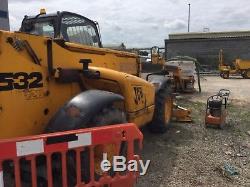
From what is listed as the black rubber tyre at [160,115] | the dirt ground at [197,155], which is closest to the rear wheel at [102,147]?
the dirt ground at [197,155]

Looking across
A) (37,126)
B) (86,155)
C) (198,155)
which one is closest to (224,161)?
(198,155)

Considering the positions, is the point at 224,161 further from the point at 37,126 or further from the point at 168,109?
the point at 37,126

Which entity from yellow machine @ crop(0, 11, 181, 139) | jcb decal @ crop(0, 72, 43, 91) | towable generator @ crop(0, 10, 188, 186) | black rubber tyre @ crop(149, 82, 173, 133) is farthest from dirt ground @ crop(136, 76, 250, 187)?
jcb decal @ crop(0, 72, 43, 91)

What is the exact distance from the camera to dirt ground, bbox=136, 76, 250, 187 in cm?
493

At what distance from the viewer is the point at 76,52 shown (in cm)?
472

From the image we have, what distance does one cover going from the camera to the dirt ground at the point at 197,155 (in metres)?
4.93

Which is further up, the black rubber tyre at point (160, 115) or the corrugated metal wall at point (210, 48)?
the corrugated metal wall at point (210, 48)

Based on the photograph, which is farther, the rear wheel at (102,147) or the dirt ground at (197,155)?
the dirt ground at (197,155)

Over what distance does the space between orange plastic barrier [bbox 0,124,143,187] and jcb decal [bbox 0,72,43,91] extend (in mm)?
665

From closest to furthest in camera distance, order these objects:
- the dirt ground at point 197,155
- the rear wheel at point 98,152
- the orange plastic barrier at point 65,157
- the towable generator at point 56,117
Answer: the orange plastic barrier at point 65,157 → the towable generator at point 56,117 → the rear wheel at point 98,152 → the dirt ground at point 197,155

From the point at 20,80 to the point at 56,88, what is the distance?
0.60m

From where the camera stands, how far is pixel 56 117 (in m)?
3.87

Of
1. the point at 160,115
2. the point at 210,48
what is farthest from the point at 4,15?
the point at 210,48

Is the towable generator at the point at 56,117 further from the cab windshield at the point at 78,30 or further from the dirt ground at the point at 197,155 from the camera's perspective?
the dirt ground at the point at 197,155
